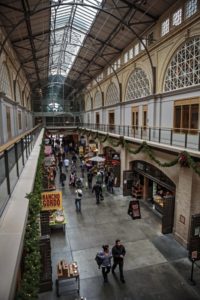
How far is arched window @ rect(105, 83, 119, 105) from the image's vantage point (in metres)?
23.7

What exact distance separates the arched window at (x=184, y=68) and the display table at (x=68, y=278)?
9885mm

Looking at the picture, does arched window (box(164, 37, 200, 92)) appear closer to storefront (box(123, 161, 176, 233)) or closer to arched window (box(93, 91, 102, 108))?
storefront (box(123, 161, 176, 233))

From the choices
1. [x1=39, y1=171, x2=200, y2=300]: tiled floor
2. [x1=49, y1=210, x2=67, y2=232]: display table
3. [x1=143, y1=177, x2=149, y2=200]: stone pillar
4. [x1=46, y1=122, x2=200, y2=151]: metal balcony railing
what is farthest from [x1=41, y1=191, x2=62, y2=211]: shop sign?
[x1=143, y1=177, x2=149, y2=200]: stone pillar

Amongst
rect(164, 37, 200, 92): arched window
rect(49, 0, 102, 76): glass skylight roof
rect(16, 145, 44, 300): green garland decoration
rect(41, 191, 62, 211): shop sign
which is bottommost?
rect(41, 191, 62, 211): shop sign

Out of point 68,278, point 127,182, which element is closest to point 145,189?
point 127,182

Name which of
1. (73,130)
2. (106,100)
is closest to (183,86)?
(106,100)

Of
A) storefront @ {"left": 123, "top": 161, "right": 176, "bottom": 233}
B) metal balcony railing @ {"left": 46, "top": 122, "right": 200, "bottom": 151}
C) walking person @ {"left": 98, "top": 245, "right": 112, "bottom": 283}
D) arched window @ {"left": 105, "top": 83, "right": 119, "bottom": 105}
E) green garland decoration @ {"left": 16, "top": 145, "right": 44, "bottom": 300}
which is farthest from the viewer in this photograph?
arched window @ {"left": 105, "top": 83, "right": 119, "bottom": 105}

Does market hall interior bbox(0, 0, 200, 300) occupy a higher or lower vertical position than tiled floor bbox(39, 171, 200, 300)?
higher

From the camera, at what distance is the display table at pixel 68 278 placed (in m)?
7.24

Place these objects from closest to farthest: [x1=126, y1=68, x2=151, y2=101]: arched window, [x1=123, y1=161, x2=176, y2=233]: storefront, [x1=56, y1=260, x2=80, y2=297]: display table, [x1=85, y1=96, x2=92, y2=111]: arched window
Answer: [x1=56, y1=260, x2=80, y2=297]: display table → [x1=123, y1=161, x2=176, y2=233]: storefront → [x1=126, y1=68, x2=151, y2=101]: arched window → [x1=85, y1=96, x2=92, y2=111]: arched window

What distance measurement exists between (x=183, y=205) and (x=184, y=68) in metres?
7.13

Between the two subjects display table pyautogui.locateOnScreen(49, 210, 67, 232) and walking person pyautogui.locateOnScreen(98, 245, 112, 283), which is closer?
walking person pyautogui.locateOnScreen(98, 245, 112, 283)

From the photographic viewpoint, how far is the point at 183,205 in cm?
1012

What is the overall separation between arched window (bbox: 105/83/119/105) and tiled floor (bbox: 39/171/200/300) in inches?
521
